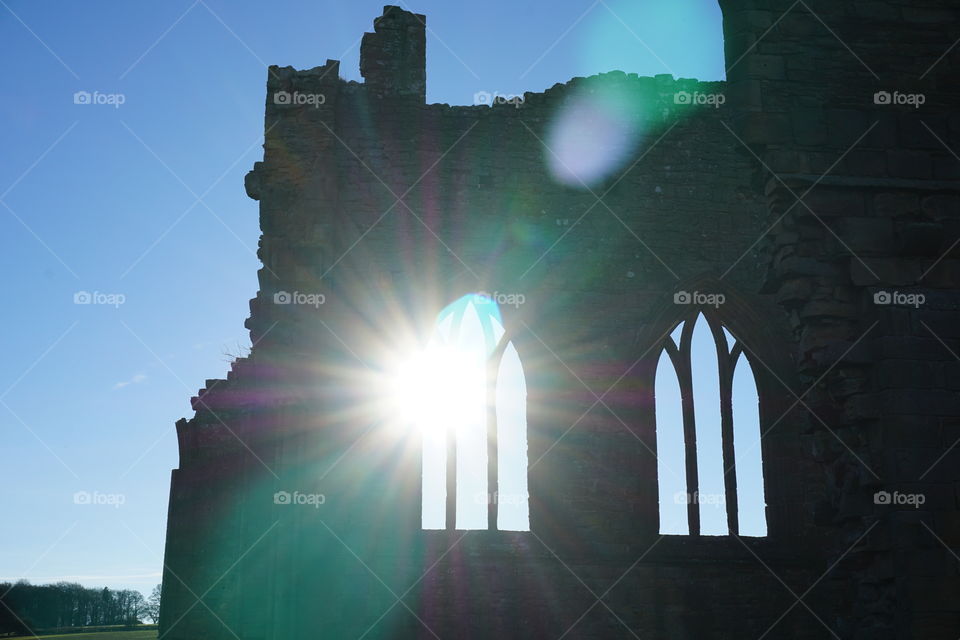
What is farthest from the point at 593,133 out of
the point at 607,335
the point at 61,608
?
the point at 61,608

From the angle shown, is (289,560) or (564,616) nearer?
(289,560)

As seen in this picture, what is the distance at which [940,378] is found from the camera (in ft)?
19.7

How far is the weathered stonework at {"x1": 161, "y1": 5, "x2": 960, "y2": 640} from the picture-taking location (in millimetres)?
6184

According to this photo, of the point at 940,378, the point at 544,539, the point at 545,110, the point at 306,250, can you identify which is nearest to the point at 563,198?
the point at 545,110

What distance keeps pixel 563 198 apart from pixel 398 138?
2.13 meters

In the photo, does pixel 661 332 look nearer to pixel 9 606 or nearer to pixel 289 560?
pixel 289 560

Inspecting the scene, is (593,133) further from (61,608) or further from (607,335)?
(61,608)

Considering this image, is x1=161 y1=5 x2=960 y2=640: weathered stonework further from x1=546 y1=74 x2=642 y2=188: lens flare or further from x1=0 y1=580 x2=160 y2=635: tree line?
x1=0 y1=580 x2=160 y2=635: tree line

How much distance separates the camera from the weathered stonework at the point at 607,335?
618cm

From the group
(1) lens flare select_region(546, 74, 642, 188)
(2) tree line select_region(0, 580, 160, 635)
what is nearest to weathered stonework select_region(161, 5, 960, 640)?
(1) lens flare select_region(546, 74, 642, 188)

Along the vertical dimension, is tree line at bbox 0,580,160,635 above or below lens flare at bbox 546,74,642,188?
below

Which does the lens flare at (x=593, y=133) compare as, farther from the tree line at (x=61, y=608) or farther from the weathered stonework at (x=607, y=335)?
the tree line at (x=61, y=608)

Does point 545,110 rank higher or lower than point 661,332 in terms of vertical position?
higher

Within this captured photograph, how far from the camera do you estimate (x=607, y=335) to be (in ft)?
33.6
